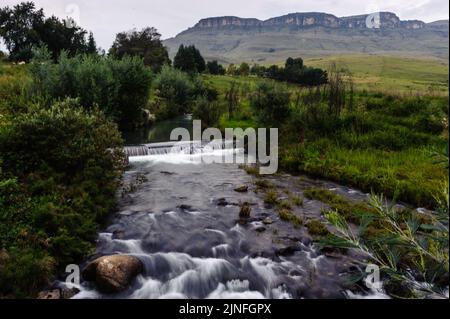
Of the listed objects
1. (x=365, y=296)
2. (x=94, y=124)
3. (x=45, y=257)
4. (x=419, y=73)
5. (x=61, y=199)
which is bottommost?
(x=365, y=296)

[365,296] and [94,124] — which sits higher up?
[94,124]

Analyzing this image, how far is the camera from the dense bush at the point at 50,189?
26.4 feet

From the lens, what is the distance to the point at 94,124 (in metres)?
14.2

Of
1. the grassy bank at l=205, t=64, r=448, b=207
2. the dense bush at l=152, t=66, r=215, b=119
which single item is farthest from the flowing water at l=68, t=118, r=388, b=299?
the dense bush at l=152, t=66, r=215, b=119

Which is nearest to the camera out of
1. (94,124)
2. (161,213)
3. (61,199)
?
(61,199)

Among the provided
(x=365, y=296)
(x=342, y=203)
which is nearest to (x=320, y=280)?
(x=365, y=296)

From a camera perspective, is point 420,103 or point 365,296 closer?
point 365,296

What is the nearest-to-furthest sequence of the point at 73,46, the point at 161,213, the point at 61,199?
1. the point at 61,199
2. the point at 161,213
3. the point at 73,46

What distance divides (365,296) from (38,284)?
7232 millimetres

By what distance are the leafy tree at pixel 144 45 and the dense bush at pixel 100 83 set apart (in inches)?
1681

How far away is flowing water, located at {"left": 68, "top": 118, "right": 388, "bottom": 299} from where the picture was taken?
821 centimetres

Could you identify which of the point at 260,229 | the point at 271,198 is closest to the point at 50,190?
the point at 260,229
